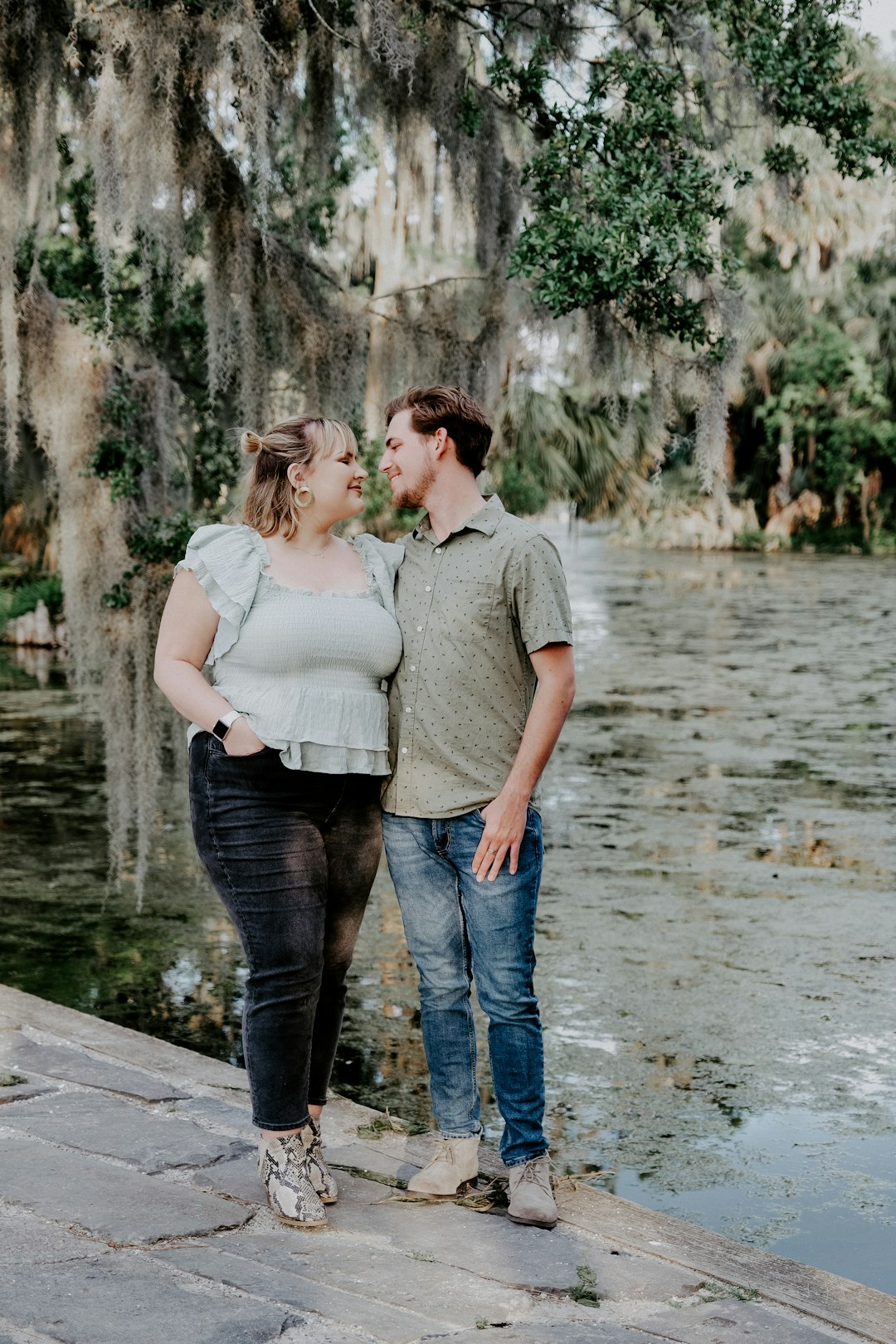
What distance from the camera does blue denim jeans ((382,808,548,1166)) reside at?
3.14 meters

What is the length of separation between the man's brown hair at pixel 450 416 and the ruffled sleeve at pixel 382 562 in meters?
0.26

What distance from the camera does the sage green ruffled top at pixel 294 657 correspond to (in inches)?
119

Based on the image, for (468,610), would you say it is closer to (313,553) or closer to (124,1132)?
(313,553)

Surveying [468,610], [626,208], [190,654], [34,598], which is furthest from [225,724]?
[34,598]

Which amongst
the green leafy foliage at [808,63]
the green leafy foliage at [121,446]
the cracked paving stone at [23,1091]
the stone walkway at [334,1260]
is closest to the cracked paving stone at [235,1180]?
the stone walkway at [334,1260]

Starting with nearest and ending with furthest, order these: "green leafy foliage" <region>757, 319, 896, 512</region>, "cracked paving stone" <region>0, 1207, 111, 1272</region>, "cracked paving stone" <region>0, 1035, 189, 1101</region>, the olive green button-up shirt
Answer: "cracked paving stone" <region>0, 1207, 111, 1272</region> → the olive green button-up shirt → "cracked paving stone" <region>0, 1035, 189, 1101</region> → "green leafy foliage" <region>757, 319, 896, 512</region>

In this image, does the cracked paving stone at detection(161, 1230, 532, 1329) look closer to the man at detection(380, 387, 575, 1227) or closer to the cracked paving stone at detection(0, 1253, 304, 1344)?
the cracked paving stone at detection(0, 1253, 304, 1344)

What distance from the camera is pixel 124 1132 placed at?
11.3 feet

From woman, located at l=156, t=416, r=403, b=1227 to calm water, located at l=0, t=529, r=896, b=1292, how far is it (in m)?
1.29

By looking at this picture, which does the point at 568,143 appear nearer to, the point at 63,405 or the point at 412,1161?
the point at 63,405

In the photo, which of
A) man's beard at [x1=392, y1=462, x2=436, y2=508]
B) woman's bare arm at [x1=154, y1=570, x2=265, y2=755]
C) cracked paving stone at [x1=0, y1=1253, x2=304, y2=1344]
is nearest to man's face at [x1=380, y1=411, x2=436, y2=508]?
man's beard at [x1=392, y1=462, x2=436, y2=508]

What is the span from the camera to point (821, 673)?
571 inches

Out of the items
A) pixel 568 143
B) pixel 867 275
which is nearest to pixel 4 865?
pixel 568 143

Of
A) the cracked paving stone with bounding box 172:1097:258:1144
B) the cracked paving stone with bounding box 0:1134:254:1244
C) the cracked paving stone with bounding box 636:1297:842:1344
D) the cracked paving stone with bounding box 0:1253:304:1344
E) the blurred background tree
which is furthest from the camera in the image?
the blurred background tree
